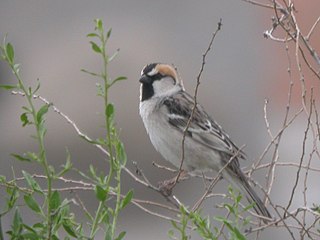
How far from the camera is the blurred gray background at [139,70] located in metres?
7.81

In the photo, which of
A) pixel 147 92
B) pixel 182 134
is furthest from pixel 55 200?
pixel 147 92

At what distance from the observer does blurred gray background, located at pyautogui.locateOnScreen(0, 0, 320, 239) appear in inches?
308

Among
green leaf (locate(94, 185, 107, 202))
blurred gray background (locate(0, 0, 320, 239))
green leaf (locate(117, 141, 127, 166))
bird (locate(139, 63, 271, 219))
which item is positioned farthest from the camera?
blurred gray background (locate(0, 0, 320, 239))

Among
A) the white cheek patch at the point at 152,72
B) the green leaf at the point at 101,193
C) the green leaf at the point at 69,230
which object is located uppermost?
the green leaf at the point at 101,193

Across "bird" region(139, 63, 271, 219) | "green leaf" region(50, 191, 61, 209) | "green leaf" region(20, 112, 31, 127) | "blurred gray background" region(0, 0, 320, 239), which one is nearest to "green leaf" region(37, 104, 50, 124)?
"green leaf" region(20, 112, 31, 127)

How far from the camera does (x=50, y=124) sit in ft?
26.2

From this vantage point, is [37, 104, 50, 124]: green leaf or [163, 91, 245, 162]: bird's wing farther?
[163, 91, 245, 162]: bird's wing

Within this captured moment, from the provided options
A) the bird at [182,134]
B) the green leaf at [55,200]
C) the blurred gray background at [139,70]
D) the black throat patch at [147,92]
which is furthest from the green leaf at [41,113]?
the blurred gray background at [139,70]

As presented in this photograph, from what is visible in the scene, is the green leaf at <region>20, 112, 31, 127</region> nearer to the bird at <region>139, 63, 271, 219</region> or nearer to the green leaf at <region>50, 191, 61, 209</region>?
the green leaf at <region>50, 191, 61, 209</region>

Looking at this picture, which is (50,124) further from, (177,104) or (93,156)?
(177,104)

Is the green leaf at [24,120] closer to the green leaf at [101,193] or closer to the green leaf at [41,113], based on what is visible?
the green leaf at [41,113]

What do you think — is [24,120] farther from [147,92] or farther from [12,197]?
[147,92]

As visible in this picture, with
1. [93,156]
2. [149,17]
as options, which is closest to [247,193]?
[93,156]

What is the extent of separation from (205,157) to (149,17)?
15.8ft
